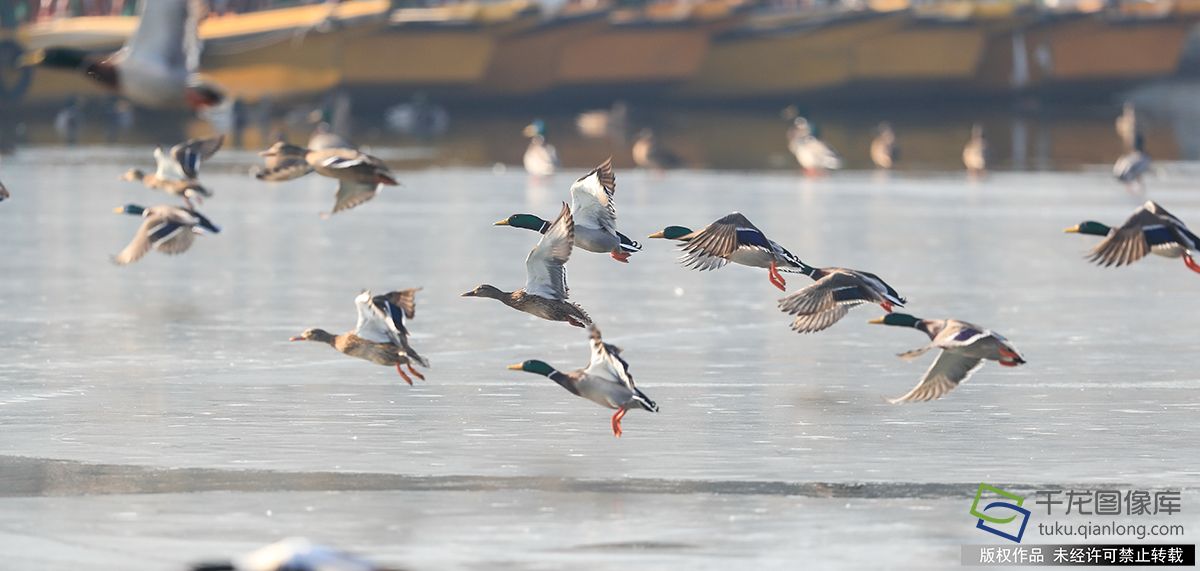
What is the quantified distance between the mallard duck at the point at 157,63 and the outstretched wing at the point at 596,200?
8.59ft

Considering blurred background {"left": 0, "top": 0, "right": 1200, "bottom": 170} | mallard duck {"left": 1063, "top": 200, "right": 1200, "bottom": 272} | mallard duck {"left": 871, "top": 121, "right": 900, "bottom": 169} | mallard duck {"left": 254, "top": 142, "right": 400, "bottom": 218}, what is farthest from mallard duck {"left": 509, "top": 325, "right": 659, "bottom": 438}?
blurred background {"left": 0, "top": 0, "right": 1200, "bottom": 170}

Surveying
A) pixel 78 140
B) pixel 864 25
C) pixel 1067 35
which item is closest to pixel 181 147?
pixel 78 140

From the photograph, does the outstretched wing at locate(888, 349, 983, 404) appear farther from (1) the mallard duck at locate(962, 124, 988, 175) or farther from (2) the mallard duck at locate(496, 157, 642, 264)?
(1) the mallard duck at locate(962, 124, 988, 175)

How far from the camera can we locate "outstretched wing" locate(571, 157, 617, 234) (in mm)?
12352

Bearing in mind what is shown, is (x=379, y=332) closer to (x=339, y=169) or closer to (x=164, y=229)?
(x=339, y=169)

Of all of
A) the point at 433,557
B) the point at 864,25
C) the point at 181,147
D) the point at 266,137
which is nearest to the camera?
the point at 433,557

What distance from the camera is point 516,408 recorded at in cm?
1241

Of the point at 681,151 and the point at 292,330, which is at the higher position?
the point at 681,151

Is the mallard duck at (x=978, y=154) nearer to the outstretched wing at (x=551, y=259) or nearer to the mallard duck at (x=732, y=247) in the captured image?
the mallard duck at (x=732, y=247)

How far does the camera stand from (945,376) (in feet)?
39.7

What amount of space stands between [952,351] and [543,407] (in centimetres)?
211

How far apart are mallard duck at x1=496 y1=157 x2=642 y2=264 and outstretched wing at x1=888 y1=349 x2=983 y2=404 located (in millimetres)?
1597

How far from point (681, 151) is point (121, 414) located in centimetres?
3225

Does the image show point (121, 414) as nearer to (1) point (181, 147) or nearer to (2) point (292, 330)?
(2) point (292, 330)
